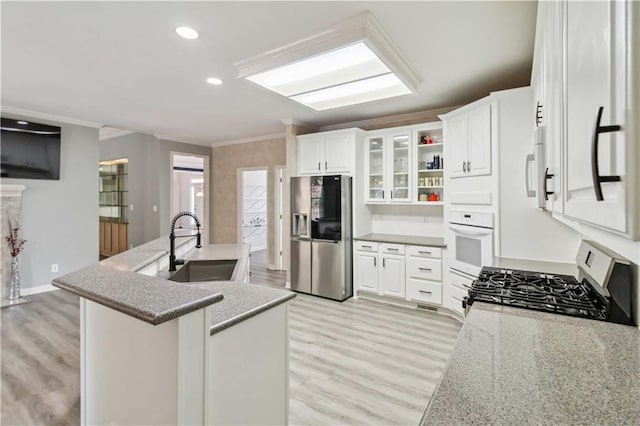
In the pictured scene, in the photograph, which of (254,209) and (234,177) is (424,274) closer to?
(234,177)

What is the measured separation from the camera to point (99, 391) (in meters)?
1.23

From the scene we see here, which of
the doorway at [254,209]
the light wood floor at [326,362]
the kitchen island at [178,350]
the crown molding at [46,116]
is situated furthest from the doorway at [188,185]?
the kitchen island at [178,350]

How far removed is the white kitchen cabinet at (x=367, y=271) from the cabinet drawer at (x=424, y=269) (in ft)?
1.53

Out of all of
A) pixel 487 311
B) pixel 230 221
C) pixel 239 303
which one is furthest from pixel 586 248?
pixel 230 221

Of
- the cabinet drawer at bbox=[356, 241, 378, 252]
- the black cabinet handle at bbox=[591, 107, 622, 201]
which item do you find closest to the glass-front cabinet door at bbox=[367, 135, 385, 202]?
the cabinet drawer at bbox=[356, 241, 378, 252]

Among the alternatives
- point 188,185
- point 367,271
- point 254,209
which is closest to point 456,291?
point 367,271

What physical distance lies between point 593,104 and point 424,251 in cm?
333

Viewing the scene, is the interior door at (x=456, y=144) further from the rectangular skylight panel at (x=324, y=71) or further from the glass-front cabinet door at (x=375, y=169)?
the rectangular skylight panel at (x=324, y=71)

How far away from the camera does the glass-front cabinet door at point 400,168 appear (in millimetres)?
4207

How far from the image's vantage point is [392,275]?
13.2ft

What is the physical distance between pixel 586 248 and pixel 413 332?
197 centimetres

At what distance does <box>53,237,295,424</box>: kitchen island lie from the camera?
926mm

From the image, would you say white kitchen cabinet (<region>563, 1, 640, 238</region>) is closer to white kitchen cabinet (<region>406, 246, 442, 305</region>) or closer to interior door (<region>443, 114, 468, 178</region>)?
interior door (<region>443, 114, 468, 178</region>)

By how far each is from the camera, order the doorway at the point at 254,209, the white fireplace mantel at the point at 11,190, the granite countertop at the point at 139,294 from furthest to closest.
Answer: the doorway at the point at 254,209, the white fireplace mantel at the point at 11,190, the granite countertop at the point at 139,294
